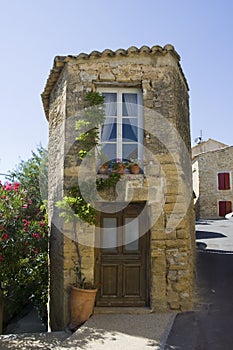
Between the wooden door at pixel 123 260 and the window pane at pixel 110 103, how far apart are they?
1912 mm

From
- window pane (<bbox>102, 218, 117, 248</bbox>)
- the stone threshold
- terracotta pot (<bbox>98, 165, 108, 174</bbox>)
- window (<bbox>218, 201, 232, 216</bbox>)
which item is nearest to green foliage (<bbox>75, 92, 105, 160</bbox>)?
terracotta pot (<bbox>98, 165, 108, 174</bbox>)

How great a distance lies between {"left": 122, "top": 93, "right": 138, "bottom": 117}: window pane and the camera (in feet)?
21.8

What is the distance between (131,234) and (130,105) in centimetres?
258

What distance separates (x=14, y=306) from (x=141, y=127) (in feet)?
19.5

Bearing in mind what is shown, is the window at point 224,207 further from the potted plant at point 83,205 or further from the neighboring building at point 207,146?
the potted plant at point 83,205

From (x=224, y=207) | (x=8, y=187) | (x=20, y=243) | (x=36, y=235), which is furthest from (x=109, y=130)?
(x=224, y=207)

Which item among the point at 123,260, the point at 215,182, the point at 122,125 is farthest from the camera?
the point at 215,182

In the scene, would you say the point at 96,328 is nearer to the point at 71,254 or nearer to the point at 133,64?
the point at 71,254

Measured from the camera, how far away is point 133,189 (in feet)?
20.6

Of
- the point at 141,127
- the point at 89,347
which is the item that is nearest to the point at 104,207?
A: the point at 141,127

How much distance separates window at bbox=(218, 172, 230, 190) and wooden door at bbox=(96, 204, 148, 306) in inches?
822

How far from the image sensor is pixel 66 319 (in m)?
5.97

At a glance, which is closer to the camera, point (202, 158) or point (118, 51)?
point (118, 51)

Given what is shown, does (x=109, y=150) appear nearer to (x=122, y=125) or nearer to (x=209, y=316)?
(x=122, y=125)
